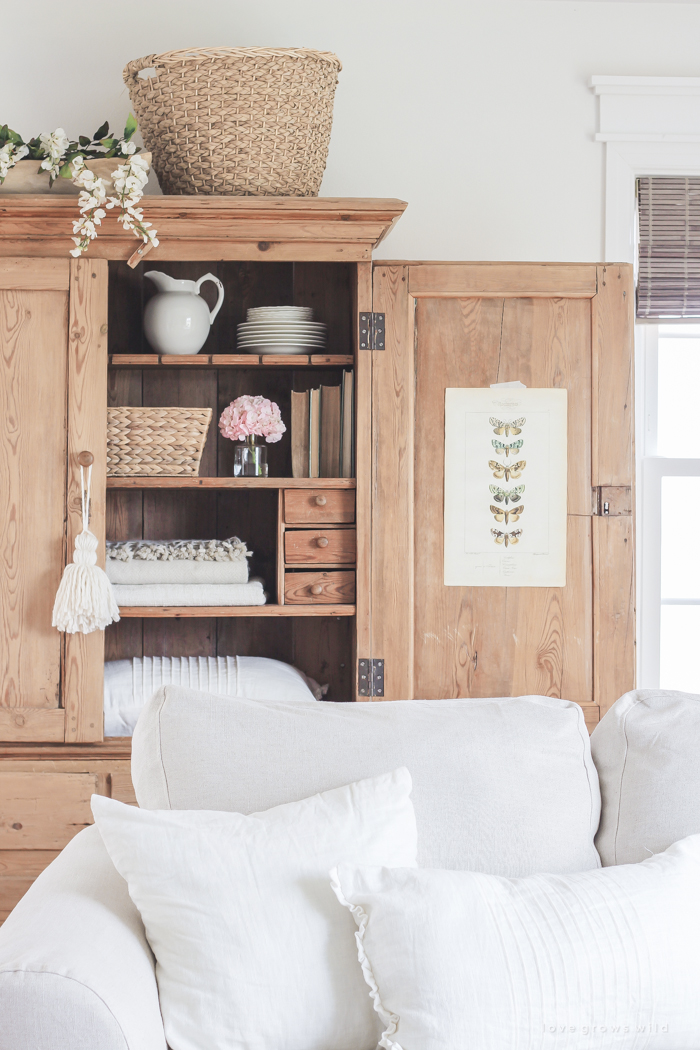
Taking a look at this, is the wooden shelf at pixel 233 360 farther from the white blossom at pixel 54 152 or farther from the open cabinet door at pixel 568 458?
the white blossom at pixel 54 152

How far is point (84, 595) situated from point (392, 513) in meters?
0.75

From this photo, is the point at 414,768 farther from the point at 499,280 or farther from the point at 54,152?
the point at 54,152

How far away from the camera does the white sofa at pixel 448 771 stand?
1.22m

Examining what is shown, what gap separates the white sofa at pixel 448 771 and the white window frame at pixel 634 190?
125 cm

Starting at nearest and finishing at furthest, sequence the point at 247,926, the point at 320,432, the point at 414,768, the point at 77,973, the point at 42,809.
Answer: the point at 77,973 < the point at 247,926 < the point at 414,768 < the point at 42,809 < the point at 320,432

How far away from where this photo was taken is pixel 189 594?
2.10 m

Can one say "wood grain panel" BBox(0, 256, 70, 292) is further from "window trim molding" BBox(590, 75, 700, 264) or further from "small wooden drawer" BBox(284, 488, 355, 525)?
"window trim molding" BBox(590, 75, 700, 264)

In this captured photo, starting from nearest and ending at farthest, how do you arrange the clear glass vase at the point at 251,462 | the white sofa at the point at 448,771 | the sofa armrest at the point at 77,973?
the sofa armrest at the point at 77,973
the white sofa at the point at 448,771
the clear glass vase at the point at 251,462

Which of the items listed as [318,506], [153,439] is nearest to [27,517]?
[153,439]

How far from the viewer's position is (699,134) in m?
2.49

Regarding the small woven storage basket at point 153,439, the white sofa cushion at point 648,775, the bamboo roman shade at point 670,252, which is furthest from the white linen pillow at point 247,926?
the bamboo roman shade at point 670,252

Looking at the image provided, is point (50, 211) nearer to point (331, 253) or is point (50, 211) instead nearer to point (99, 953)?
point (331, 253)

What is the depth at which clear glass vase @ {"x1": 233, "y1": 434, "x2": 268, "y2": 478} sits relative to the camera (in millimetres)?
2217

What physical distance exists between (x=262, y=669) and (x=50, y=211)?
3.97 feet
